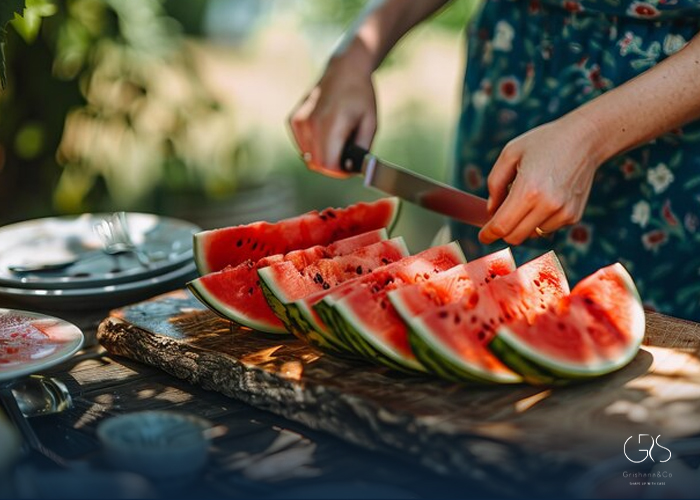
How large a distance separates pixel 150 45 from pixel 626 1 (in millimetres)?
2335

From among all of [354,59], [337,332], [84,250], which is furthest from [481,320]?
[84,250]

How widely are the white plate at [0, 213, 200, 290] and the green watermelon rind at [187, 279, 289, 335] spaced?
1.00 feet

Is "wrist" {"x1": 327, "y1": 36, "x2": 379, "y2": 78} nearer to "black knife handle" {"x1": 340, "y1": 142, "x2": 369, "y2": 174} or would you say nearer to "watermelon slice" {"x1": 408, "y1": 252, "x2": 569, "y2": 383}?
"black knife handle" {"x1": 340, "y1": 142, "x2": 369, "y2": 174}

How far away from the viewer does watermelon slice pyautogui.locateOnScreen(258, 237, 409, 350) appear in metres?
1.86

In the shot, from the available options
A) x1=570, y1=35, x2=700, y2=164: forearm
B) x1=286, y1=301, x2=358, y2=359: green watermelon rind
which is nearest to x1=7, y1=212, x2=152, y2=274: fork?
x1=286, y1=301, x2=358, y2=359: green watermelon rind

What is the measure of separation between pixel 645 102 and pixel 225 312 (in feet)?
3.35

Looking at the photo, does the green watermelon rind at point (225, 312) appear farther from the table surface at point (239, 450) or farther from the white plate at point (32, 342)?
the white plate at point (32, 342)

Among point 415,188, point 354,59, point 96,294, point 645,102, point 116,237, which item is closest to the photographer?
point 645,102

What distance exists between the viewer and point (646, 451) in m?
1.45

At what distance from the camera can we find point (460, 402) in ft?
5.27

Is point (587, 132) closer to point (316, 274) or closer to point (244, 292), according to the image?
point (316, 274)

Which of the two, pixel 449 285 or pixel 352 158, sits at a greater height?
pixel 352 158

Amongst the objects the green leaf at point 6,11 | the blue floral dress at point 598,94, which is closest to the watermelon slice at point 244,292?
the green leaf at point 6,11

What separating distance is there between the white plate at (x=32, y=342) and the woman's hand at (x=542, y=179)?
90 centimetres
